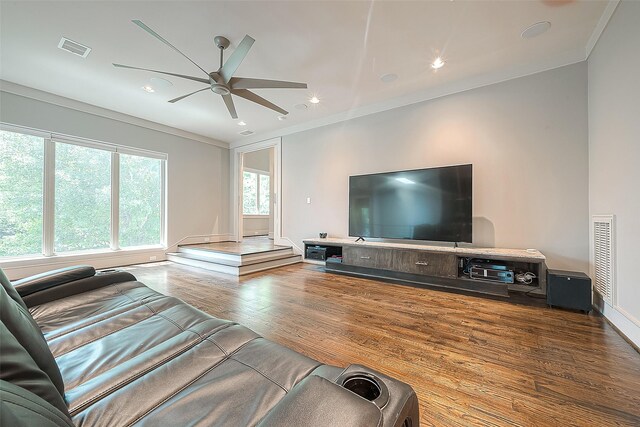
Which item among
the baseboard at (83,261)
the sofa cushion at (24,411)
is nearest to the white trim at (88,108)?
the baseboard at (83,261)

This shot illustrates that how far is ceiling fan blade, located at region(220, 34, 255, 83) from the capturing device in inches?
83.6

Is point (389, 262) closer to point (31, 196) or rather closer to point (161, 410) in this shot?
point (161, 410)

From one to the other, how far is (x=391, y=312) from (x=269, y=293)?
1.47 metres

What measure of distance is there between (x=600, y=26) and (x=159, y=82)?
508 centimetres

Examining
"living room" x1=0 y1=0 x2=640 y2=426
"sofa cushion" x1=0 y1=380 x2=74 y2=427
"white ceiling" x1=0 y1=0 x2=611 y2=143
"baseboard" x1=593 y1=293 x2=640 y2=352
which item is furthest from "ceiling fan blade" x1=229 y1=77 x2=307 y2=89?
"baseboard" x1=593 y1=293 x2=640 y2=352

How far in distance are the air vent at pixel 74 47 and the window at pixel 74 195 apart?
193cm

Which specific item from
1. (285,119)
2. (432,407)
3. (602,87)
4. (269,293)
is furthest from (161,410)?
(285,119)

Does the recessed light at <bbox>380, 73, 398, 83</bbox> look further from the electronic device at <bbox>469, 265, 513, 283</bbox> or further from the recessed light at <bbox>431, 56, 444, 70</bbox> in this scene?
the electronic device at <bbox>469, 265, 513, 283</bbox>

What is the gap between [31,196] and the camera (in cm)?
384

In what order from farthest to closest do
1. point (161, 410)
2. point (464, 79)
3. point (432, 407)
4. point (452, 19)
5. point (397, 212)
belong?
1. point (397, 212)
2. point (464, 79)
3. point (452, 19)
4. point (432, 407)
5. point (161, 410)

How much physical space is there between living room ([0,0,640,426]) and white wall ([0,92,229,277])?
38 millimetres

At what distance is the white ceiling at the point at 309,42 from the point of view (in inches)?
90.8

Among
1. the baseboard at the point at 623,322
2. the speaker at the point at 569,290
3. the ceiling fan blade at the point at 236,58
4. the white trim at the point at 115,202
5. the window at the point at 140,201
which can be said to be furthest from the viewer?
the window at the point at 140,201

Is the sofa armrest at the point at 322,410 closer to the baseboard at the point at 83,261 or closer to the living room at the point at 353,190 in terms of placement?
the living room at the point at 353,190
